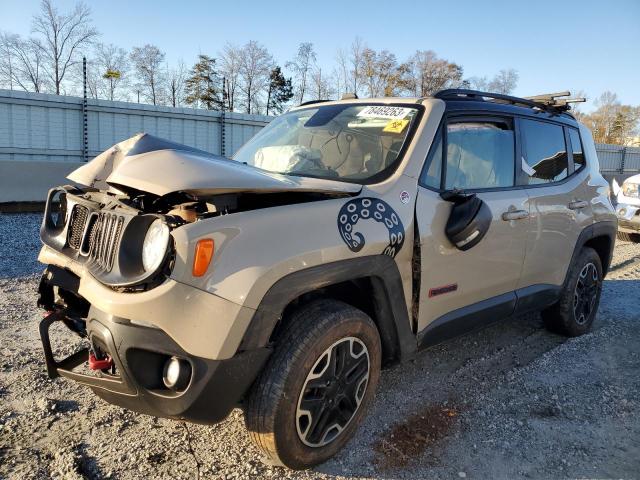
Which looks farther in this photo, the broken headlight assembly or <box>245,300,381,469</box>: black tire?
the broken headlight assembly

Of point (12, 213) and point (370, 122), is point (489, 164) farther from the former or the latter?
point (12, 213)

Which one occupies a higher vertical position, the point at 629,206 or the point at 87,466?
the point at 629,206

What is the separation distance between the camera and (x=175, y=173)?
7.20ft

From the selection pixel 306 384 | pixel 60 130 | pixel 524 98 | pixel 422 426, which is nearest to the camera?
pixel 306 384

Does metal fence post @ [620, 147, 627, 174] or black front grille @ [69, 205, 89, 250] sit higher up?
metal fence post @ [620, 147, 627, 174]

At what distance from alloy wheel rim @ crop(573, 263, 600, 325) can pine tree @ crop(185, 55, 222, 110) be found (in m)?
51.6

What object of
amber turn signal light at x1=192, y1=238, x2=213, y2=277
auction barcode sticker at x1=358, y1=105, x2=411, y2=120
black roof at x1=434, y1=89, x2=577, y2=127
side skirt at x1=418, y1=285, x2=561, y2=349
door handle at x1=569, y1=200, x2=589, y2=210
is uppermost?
black roof at x1=434, y1=89, x2=577, y2=127

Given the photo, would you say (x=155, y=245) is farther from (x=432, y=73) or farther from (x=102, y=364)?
(x=432, y=73)

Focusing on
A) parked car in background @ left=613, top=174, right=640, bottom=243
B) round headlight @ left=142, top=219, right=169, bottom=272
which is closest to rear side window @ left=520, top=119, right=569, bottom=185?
round headlight @ left=142, top=219, right=169, bottom=272

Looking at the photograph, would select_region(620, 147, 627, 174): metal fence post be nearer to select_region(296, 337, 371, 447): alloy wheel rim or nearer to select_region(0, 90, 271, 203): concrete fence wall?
select_region(0, 90, 271, 203): concrete fence wall

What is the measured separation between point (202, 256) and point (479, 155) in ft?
7.35

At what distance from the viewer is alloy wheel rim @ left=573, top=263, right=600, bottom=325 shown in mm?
4562

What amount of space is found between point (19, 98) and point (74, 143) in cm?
136

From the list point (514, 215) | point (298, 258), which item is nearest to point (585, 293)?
point (514, 215)
